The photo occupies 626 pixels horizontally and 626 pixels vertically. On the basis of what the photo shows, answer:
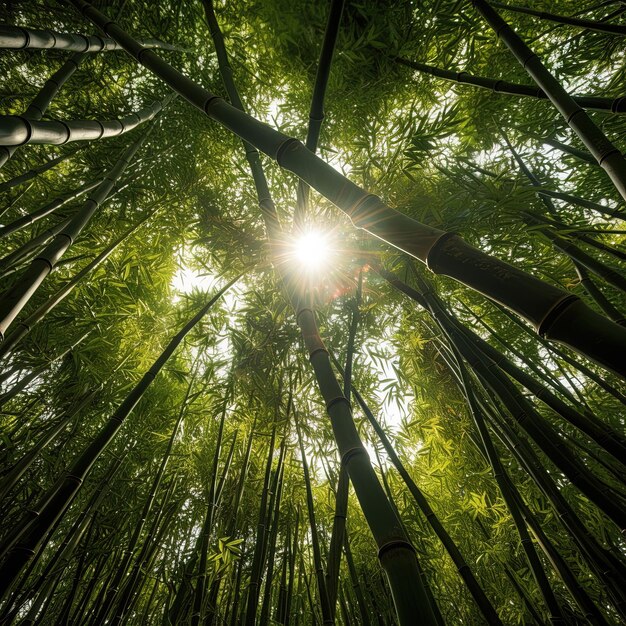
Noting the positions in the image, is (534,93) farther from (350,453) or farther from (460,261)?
(350,453)

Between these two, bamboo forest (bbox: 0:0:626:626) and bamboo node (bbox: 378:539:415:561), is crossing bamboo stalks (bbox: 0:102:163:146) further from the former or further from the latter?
bamboo node (bbox: 378:539:415:561)

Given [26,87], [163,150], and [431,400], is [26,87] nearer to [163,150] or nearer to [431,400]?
[163,150]

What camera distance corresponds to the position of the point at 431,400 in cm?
272

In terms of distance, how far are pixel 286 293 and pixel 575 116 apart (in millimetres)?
1142

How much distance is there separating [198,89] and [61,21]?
2.46 meters


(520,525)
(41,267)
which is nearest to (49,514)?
(41,267)

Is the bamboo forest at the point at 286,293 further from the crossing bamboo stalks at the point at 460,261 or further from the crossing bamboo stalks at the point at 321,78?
the crossing bamboo stalks at the point at 460,261

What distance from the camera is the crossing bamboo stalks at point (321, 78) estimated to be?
2.74 ft

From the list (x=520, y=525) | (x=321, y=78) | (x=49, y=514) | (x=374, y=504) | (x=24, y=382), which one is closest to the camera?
(x=374, y=504)

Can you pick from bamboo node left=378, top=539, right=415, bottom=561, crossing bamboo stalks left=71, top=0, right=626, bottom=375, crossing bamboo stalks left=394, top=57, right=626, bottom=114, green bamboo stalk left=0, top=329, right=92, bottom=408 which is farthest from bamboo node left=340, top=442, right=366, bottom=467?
green bamboo stalk left=0, top=329, right=92, bottom=408

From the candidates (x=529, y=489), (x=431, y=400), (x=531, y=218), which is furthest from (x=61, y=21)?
(x=529, y=489)

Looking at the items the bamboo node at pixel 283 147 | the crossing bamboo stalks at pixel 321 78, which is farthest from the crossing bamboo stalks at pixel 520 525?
the bamboo node at pixel 283 147

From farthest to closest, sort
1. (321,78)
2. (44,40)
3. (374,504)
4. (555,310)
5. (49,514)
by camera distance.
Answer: (44,40) < (321,78) < (49,514) < (374,504) < (555,310)

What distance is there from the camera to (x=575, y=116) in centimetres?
98
